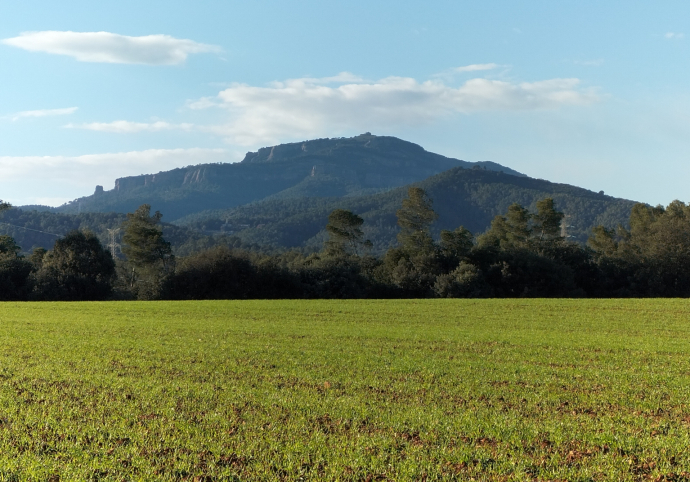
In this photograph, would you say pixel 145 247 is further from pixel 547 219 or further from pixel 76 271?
pixel 547 219

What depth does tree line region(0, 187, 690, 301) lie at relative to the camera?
70875mm

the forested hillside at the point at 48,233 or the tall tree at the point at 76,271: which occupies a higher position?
the forested hillside at the point at 48,233

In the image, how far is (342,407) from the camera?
12734 millimetres

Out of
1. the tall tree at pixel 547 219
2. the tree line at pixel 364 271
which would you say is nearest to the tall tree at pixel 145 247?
the tree line at pixel 364 271

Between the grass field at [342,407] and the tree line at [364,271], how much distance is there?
1744 inches

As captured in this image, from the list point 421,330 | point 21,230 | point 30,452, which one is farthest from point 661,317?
point 21,230

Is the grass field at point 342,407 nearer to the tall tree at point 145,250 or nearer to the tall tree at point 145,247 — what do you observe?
the tall tree at point 145,250

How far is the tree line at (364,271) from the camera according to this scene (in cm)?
7088

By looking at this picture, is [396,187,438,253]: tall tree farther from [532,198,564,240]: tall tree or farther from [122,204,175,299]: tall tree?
[122,204,175,299]: tall tree

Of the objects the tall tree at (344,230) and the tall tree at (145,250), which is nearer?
the tall tree at (145,250)

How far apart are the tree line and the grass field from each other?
44.3 m

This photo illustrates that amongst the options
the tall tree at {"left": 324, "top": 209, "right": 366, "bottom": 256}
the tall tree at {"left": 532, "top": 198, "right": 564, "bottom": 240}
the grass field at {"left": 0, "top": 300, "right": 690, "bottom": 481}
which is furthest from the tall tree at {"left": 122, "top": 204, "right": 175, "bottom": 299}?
the tall tree at {"left": 532, "top": 198, "right": 564, "bottom": 240}

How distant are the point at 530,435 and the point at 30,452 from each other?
8.51 meters

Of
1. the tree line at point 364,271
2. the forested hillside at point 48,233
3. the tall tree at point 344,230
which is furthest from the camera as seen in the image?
the forested hillside at point 48,233
